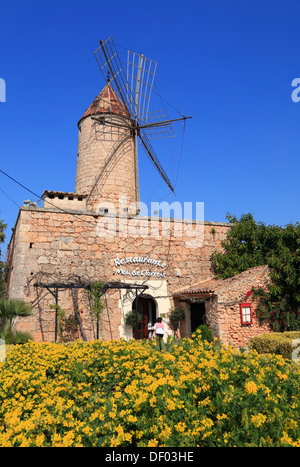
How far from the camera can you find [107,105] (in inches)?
727

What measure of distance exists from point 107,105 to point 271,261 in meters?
12.1

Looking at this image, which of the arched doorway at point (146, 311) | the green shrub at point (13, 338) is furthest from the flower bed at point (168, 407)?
the arched doorway at point (146, 311)

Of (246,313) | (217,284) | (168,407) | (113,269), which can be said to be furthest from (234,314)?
(168,407)

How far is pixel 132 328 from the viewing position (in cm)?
1305

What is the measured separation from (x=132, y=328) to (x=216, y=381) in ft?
32.7

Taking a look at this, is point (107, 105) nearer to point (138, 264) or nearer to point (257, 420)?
point (138, 264)

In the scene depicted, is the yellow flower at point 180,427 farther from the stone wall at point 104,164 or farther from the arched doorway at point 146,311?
the stone wall at point 104,164

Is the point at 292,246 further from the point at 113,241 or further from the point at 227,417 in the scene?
the point at 227,417

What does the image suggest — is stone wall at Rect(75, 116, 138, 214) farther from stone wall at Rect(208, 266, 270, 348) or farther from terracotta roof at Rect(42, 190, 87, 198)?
stone wall at Rect(208, 266, 270, 348)

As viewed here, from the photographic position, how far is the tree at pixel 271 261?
12.3 m

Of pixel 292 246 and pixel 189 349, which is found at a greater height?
pixel 292 246

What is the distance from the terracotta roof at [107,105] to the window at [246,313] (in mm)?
12086

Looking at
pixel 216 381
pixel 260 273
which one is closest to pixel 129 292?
pixel 260 273

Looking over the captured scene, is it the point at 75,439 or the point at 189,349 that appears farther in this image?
the point at 189,349
